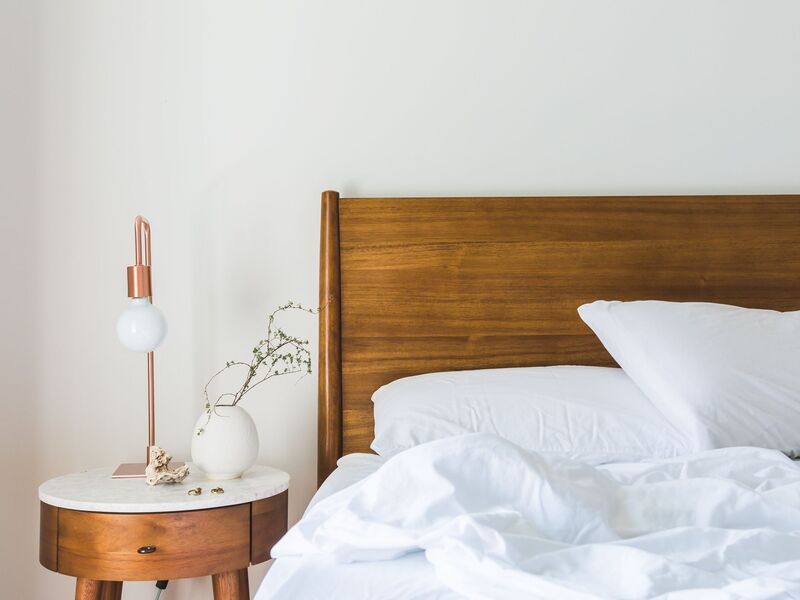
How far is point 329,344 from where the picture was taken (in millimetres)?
2006

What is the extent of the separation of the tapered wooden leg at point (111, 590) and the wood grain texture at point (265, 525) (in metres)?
0.31

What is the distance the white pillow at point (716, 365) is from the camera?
1.57 meters

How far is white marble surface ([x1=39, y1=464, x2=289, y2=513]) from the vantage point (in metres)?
1.55

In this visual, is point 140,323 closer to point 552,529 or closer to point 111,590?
point 111,590

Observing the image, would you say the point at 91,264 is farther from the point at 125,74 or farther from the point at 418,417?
the point at 418,417

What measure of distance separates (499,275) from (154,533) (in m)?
0.99

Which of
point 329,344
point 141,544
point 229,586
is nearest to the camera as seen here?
point 141,544

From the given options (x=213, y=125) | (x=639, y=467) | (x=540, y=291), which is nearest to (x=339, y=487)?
(x=639, y=467)

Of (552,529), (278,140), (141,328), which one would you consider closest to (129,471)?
(141,328)

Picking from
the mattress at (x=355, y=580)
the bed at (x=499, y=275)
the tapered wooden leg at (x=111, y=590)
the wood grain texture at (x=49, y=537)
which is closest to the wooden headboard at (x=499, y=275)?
the bed at (x=499, y=275)

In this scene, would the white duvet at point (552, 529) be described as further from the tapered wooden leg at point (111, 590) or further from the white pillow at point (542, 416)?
the tapered wooden leg at point (111, 590)

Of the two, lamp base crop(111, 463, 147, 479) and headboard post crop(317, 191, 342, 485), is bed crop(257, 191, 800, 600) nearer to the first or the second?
headboard post crop(317, 191, 342, 485)

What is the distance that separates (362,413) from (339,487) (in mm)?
564

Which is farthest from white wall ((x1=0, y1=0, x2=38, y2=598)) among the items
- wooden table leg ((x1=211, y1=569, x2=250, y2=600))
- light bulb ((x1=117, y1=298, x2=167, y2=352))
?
wooden table leg ((x1=211, y1=569, x2=250, y2=600))
